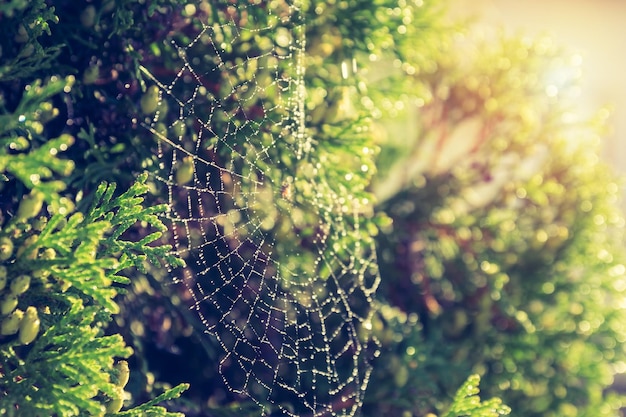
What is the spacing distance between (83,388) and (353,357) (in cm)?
59

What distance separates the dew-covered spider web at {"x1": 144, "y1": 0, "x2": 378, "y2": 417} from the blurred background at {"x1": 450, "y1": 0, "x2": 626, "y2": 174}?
350 cm

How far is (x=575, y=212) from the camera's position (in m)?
1.53

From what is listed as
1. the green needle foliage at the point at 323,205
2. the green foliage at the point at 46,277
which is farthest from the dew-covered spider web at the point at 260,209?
the green foliage at the point at 46,277

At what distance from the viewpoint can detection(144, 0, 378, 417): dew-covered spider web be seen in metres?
1.03

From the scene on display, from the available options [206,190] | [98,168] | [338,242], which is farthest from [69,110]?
[338,242]

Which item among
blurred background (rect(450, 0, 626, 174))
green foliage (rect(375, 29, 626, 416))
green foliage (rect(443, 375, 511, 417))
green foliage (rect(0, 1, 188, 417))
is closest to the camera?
green foliage (rect(0, 1, 188, 417))

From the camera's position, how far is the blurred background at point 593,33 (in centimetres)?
431

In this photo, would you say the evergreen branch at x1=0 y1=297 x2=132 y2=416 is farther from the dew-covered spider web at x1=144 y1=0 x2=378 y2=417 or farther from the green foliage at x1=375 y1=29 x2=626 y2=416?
the green foliage at x1=375 y1=29 x2=626 y2=416

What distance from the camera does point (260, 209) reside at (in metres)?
1.16

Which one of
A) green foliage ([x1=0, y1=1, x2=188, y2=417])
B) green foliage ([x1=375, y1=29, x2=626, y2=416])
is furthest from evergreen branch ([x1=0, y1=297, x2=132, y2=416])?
green foliage ([x1=375, y1=29, x2=626, y2=416])

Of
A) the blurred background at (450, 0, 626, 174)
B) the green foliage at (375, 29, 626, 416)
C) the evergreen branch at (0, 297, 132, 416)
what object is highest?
the evergreen branch at (0, 297, 132, 416)

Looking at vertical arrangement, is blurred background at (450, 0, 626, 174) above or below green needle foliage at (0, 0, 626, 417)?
below

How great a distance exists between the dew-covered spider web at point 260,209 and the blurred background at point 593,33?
3.50 meters

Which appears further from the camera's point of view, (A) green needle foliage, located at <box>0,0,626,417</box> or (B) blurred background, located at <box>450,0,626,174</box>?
(B) blurred background, located at <box>450,0,626,174</box>
